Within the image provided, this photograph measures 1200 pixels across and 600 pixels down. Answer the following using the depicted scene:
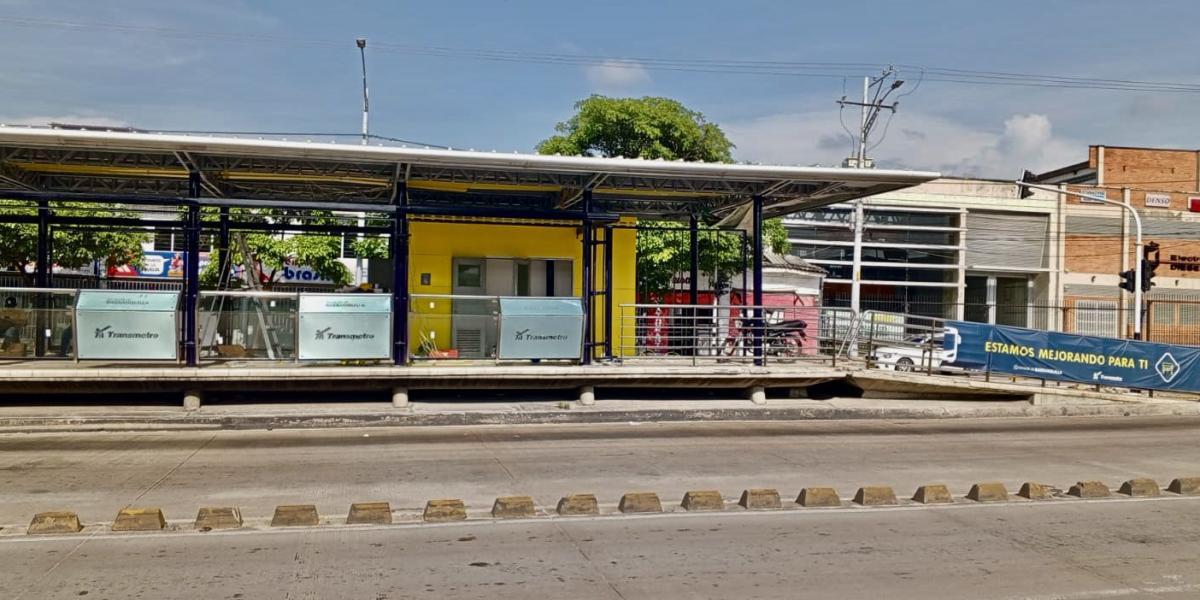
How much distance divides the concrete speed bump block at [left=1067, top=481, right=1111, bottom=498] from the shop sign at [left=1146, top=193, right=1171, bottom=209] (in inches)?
1956

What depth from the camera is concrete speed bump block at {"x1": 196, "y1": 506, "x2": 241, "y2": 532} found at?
8523mm

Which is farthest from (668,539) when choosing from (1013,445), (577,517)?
(1013,445)

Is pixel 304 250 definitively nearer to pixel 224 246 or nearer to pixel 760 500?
pixel 224 246

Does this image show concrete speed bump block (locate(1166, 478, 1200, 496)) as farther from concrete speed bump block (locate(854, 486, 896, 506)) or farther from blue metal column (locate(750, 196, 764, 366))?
blue metal column (locate(750, 196, 764, 366))

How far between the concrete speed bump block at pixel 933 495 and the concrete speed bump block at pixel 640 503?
A: 2847 millimetres

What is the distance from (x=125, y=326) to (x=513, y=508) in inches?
363

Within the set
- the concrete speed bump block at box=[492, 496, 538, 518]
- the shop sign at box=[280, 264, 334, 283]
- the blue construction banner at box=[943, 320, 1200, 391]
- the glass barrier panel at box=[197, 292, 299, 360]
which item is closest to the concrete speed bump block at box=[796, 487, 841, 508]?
the concrete speed bump block at box=[492, 496, 538, 518]

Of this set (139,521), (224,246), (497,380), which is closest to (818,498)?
(139,521)

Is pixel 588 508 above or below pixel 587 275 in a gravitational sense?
below

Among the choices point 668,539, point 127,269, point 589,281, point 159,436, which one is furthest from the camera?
point 127,269

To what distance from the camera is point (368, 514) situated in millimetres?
8836

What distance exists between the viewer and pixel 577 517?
30.5ft

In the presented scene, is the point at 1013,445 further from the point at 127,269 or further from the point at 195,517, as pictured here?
the point at 127,269

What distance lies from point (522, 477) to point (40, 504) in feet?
16.1
